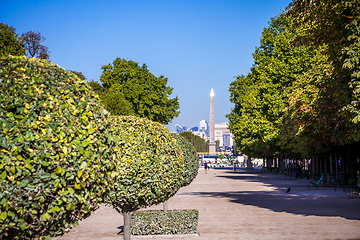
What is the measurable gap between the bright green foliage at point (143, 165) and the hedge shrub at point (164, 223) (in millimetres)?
3193

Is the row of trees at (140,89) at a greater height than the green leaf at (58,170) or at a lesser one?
greater

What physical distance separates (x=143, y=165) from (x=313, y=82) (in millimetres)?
20973

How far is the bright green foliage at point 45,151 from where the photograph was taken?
480cm

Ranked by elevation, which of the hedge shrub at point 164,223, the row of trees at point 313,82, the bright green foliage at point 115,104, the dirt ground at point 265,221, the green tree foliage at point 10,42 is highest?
the green tree foliage at point 10,42

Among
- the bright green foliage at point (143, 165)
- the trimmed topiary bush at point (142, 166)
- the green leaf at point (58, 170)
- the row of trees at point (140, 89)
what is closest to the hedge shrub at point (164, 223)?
the trimmed topiary bush at point (142, 166)

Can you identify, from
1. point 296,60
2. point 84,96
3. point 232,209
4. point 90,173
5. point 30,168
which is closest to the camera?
point 30,168

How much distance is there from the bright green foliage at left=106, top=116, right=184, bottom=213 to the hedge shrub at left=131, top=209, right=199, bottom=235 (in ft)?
10.5

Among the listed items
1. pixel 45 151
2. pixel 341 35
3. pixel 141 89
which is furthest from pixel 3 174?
pixel 141 89

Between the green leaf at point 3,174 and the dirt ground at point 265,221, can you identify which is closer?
the green leaf at point 3,174

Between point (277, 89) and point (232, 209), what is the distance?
17704mm

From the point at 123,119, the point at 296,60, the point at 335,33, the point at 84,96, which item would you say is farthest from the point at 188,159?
the point at 296,60

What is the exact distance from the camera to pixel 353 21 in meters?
13.8

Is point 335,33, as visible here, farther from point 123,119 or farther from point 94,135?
point 94,135

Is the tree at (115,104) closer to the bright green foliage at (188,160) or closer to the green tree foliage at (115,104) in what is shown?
the green tree foliage at (115,104)
